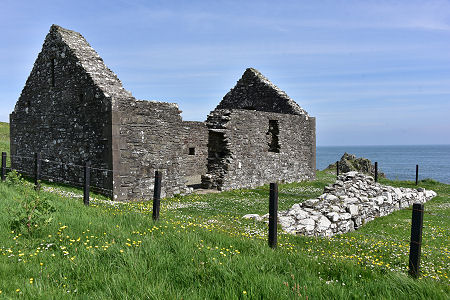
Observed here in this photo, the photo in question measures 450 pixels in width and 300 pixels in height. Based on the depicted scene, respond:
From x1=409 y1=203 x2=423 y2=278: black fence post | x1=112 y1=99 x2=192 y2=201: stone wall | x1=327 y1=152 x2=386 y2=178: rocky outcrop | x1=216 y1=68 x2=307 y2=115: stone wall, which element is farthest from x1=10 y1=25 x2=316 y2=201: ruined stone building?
x1=409 y1=203 x2=423 y2=278: black fence post

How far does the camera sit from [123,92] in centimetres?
1456

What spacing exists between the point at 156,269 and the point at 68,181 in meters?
11.7

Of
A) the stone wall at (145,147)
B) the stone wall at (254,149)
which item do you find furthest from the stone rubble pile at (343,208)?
the stone wall at (254,149)

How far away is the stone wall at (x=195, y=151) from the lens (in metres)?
25.0

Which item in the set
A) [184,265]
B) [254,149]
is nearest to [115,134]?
[254,149]

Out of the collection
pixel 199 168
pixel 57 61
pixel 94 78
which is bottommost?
pixel 199 168

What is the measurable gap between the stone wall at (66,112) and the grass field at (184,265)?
18.9 ft

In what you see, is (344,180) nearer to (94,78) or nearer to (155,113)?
(155,113)

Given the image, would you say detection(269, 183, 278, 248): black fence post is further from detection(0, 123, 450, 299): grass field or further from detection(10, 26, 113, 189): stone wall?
detection(10, 26, 113, 189): stone wall

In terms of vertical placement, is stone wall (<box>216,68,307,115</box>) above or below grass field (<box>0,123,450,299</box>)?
above

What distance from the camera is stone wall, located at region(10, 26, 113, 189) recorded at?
14.1m

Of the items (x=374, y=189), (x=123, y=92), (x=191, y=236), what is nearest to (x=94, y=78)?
(x=123, y=92)

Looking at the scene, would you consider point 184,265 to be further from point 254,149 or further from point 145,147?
point 254,149

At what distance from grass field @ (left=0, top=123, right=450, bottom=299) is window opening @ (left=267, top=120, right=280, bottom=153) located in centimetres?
1384
